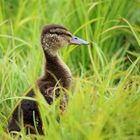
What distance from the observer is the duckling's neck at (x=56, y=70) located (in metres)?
5.95

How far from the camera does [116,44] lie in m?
7.56

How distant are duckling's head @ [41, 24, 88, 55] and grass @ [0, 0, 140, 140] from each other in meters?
0.22

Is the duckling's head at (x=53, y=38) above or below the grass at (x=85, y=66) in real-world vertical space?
above

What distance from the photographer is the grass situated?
4988 millimetres

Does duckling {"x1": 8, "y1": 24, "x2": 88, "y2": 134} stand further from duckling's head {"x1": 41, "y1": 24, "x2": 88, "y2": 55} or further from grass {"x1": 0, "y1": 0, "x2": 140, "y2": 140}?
grass {"x1": 0, "y1": 0, "x2": 140, "y2": 140}

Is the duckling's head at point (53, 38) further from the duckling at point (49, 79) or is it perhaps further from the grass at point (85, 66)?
the grass at point (85, 66)

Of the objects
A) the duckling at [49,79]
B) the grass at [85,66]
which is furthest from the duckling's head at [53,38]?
the grass at [85,66]

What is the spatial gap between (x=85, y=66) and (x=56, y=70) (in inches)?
51.4

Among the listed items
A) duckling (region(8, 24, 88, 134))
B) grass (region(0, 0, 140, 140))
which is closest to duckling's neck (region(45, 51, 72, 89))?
duckling (region(8, 24, 88, 134))

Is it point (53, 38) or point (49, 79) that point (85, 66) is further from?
point (49, 79)

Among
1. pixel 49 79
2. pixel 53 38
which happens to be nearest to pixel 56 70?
pixel 49 79

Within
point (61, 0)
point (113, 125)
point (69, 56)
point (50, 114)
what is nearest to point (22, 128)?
point (50, 114)

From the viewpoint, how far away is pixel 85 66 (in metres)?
7.33

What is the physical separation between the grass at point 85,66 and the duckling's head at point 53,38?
0.72ft
